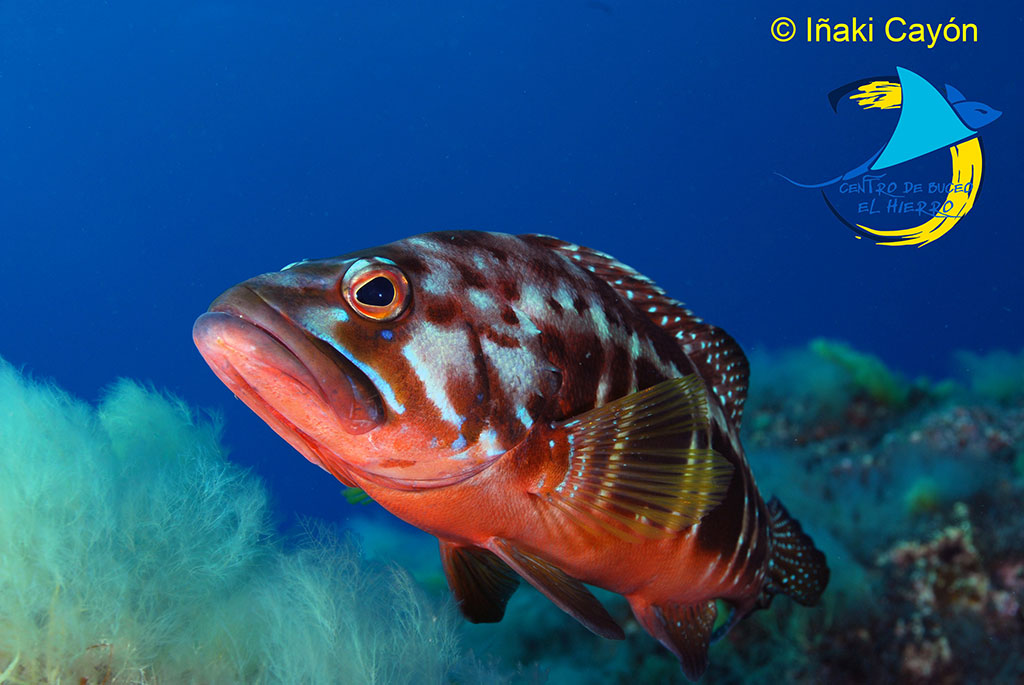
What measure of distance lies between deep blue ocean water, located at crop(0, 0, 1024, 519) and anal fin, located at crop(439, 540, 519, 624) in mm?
29310

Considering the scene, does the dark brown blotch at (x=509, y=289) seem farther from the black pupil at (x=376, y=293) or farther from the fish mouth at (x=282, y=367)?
the fish mouth at (x=282, y=367)

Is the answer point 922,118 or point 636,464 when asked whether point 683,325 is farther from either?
point 922,118

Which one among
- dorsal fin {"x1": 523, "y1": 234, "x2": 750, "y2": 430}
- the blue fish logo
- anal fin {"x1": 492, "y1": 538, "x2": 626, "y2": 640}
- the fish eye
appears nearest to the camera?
the fish eye

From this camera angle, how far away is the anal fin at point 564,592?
5.89 feet

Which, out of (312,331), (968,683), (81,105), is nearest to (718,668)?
(968,683)

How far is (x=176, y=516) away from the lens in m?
2.70

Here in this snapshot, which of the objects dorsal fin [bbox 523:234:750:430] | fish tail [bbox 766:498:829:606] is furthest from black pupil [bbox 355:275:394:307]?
fish tail [bbox 766:498:829:606]

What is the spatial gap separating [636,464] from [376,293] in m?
1.00

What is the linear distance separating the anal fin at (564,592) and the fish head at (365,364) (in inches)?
15.3

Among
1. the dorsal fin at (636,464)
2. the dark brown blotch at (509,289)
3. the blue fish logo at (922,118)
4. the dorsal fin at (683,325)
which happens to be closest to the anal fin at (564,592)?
the dorsal fin at (636,464)

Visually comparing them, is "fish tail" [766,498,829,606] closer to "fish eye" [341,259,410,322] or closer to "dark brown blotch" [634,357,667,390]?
"dark brown blotch" [634,357,667,390]

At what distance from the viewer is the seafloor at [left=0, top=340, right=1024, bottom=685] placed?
221 centimetres

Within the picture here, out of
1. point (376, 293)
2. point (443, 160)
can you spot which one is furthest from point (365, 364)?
point (443, 160)

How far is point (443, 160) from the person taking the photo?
146 feet
